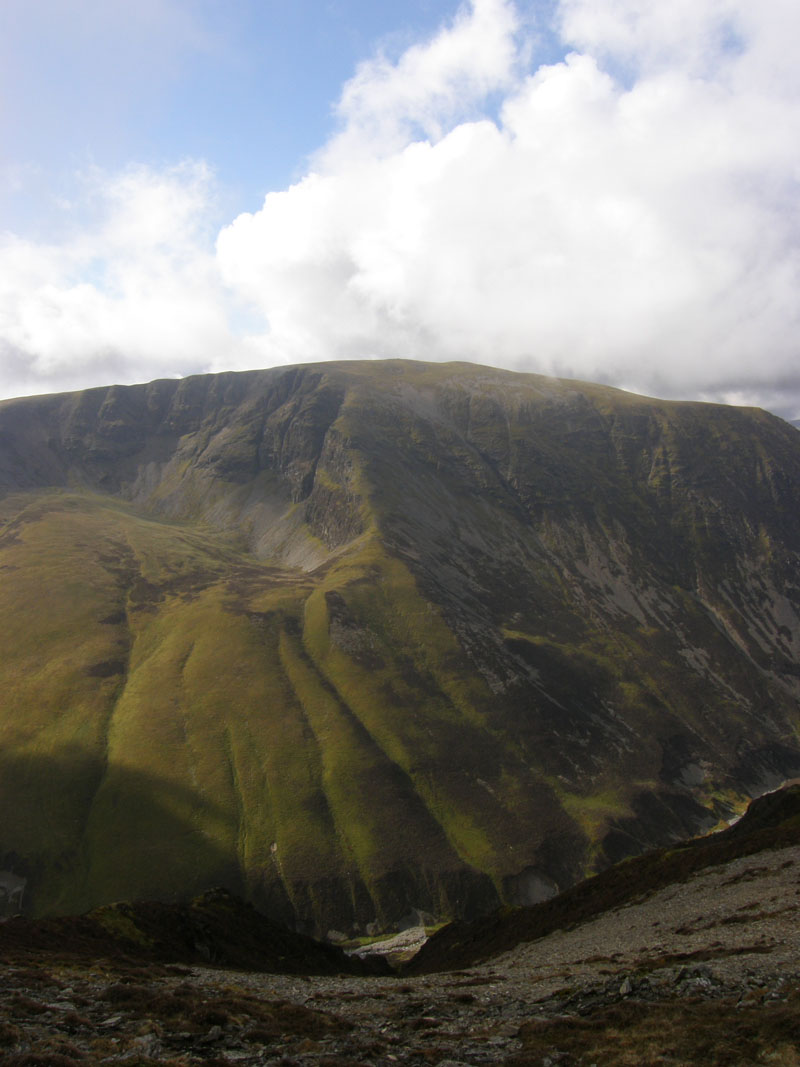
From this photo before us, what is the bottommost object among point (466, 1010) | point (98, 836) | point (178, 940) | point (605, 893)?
point (605, 893)

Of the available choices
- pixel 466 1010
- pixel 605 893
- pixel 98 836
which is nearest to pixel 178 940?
pixel 466 1010

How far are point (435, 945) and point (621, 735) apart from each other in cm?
13313

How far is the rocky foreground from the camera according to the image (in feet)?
76.8

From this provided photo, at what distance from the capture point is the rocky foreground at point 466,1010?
23422mm

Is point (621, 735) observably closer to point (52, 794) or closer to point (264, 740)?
point (264, 740)

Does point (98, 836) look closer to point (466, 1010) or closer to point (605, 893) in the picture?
point (605, 893)

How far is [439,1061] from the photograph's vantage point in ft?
81.5

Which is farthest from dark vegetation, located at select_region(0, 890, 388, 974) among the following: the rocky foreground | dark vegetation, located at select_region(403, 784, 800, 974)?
dark vegetation, located at select_region(403, 784, 800, 974)

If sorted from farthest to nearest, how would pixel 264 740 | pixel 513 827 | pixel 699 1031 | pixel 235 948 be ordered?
pixel 264 740, pixel 513 827, pixel 235 948, pixel 699 1031

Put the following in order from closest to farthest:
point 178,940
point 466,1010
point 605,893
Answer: point 466,1010
point 178,940
point 605,893

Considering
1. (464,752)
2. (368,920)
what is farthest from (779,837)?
(464,752)

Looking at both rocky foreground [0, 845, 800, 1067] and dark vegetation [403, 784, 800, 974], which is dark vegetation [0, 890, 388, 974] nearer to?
rocky foreground [0, 845, 800, 1067]

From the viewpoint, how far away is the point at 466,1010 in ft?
110

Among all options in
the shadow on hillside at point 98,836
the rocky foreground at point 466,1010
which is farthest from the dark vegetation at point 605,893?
the shadow on hillside at point 98,836
